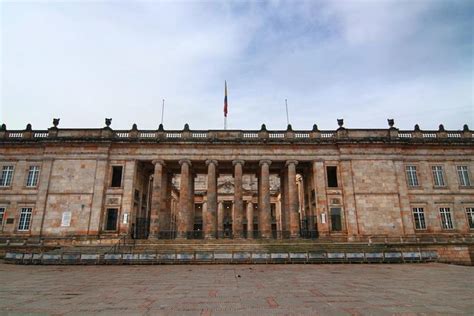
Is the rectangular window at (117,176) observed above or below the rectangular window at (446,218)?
above

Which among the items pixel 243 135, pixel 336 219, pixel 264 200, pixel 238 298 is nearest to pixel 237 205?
pixel 264 200

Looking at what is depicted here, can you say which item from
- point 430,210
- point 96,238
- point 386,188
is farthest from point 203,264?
point 430,210

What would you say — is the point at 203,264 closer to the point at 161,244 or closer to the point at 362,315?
the point at 161,244

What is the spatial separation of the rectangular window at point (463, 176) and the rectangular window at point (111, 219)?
111 feet

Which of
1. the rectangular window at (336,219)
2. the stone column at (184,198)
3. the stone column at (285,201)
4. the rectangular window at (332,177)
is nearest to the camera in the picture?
the rectangular window at (336,219)

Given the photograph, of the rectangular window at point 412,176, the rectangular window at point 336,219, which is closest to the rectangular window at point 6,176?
the rectangular window at point 336,219

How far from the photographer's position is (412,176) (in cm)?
3008

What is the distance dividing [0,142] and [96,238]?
47.1ft

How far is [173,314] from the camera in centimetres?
584

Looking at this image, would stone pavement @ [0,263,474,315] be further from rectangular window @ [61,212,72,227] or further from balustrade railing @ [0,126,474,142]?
balustrade railing @ [0,126,474,142]

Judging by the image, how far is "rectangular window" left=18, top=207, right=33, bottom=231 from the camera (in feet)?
93.0

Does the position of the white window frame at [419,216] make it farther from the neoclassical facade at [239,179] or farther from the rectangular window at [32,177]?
the rectangular window at [32,177]

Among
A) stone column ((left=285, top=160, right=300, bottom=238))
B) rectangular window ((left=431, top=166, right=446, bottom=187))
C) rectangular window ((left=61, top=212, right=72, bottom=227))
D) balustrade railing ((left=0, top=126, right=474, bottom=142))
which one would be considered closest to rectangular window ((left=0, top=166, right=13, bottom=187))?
balustrade railing ((left=0, top=126, right=474, bottom=142))

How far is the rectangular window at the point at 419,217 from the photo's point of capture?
1129 inches
